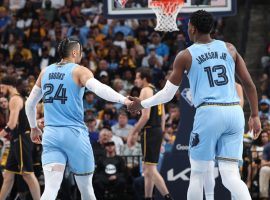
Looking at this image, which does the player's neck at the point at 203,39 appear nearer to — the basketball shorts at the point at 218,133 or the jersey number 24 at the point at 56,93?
the basketball shorts at the point at 218,133

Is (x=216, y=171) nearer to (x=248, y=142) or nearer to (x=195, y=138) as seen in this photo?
(x=248, y=142)

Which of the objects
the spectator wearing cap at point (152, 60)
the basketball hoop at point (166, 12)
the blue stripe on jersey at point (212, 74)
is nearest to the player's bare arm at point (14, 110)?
the basketball hoop at point (166, 12)

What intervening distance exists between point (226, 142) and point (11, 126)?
487 centimetres

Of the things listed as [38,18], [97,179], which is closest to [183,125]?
[97,179]

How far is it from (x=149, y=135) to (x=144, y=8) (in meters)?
2.06

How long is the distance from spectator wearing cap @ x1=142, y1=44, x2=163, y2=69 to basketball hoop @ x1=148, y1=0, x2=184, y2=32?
319 inches

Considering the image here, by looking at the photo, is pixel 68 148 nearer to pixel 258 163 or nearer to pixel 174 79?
pixel 174 79

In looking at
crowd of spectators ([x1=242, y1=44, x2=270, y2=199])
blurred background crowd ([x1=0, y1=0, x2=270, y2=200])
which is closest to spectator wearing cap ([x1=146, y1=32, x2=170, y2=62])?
blurred background crowd ([x1=0, y1=0, x2=270, y2=200])

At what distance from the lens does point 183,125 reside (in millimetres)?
13586

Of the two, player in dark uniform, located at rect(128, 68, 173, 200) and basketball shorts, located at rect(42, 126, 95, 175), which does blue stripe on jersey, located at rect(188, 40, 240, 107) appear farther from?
player in dark uniform, located at rect(128, 68, 173, 200)

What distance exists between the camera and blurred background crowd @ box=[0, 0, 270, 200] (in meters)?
15.4

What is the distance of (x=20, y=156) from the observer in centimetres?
1357

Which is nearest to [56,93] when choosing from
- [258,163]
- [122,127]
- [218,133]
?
[218,133]

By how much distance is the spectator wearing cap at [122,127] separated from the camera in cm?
1750
